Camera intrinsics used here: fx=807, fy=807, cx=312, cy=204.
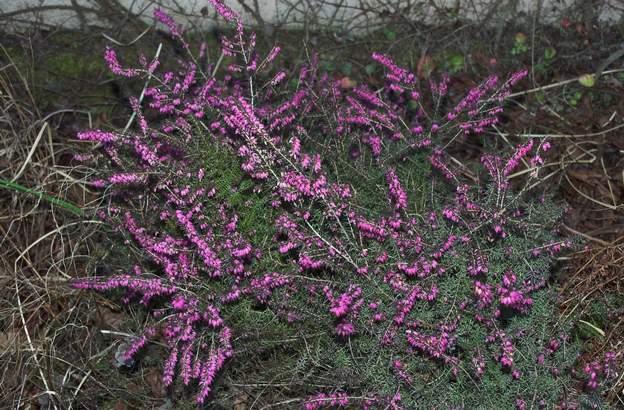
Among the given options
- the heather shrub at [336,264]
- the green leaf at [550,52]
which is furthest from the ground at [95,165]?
the heather shrub at [336,264]

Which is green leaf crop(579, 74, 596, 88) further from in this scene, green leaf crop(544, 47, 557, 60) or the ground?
green leaf crop(544, 47, 557, 60)

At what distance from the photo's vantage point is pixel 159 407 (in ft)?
11.4

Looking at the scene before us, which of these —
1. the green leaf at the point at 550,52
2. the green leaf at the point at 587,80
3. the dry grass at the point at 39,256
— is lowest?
the dry grass at the point at 39,256

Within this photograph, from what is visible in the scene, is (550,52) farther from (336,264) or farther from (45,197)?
(45,197)

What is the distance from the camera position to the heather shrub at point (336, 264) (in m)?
3.07

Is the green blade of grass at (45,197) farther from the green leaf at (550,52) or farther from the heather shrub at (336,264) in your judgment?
the green leaf at (550,52)

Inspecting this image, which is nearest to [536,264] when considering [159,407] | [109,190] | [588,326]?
[588,326]

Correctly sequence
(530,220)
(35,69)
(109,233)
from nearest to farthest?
(530,220), (109,233), (35,69)

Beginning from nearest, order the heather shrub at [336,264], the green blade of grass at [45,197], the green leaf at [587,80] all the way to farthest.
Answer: the heather shrub at [336,264], the green blade of grass at [45,197], the green leaf at [587,80]

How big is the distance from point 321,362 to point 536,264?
96 cm

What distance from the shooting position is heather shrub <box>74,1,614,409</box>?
10.1ft

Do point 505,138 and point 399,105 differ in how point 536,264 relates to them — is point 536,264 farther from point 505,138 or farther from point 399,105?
point 399,105

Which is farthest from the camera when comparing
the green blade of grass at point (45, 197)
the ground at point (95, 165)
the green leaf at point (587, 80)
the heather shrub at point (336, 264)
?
the green leaf at point (587, 80)

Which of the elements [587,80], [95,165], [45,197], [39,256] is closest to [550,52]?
[587,80]
